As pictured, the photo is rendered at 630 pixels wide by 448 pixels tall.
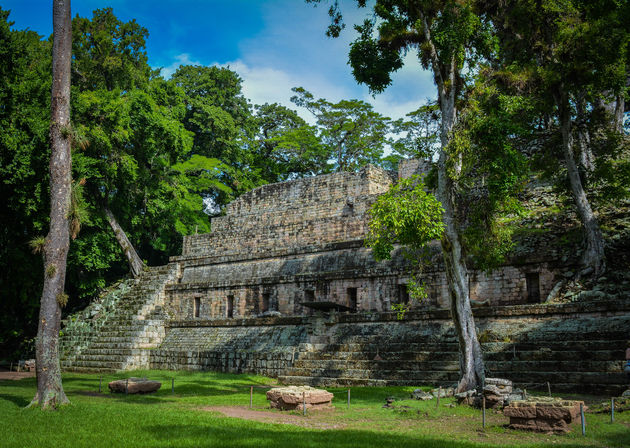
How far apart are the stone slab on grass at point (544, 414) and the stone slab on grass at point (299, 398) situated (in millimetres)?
3724

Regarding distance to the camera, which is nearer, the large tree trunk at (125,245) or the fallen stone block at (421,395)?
the fallen stone block at (421,395)

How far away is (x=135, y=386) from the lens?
13.7 m

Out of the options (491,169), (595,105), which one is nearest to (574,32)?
(491,169)

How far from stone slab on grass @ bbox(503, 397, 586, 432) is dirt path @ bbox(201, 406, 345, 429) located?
283cm

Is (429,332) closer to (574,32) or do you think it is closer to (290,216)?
(574,32)

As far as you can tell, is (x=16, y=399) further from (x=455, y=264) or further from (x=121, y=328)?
(x=455, y=264)

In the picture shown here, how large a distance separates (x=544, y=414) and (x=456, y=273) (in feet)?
14.6

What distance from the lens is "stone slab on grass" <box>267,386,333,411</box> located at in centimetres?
1085

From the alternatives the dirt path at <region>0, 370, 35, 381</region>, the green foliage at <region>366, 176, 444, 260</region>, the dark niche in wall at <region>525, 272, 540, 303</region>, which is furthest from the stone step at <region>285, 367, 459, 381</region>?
the dirt path at <region>0, 370, 35, 381</region>

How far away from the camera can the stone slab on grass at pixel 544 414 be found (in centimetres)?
830

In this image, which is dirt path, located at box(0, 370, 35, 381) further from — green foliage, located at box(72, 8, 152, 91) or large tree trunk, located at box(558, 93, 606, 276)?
large tree trunk, located at box(558, 93, 606, 276)

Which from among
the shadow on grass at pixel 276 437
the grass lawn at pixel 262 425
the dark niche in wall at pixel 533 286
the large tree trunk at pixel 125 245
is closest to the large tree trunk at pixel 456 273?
the grass lawn at pixel 262 425

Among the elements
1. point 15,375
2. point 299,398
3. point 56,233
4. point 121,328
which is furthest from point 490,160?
point 15,375

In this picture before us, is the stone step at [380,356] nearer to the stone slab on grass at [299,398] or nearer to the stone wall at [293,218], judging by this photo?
the stone slab on grass at [299,398]
